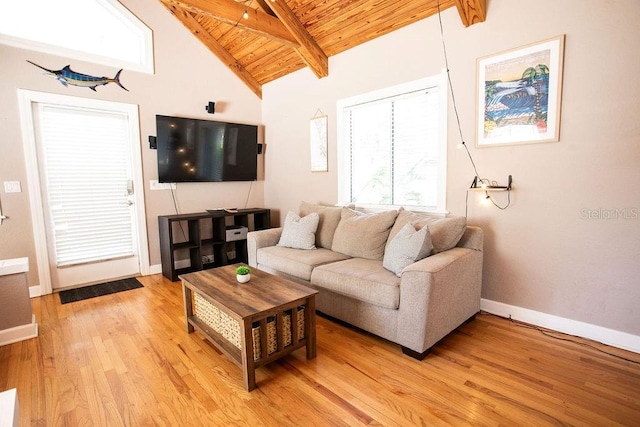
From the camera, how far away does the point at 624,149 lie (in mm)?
2084

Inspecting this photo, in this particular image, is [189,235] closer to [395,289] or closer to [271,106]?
[271,106]

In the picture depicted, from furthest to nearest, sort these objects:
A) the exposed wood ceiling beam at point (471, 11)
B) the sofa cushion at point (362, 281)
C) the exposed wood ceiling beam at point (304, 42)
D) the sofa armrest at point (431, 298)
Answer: the exposed wood ceiling beam at point (304, 42) → the exposed wood ceiling beam at point (471, 11) → the sofa cushion at point (362, 281) → the sofa armrest at point (431, 298)

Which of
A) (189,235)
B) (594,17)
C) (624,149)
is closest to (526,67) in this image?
(594,17)

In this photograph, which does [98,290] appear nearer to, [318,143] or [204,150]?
[204,150]

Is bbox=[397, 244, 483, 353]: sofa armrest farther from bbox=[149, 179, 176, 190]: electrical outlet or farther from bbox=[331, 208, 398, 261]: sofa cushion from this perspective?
bbox=[149, 179, 176, 190]: electrical outlet

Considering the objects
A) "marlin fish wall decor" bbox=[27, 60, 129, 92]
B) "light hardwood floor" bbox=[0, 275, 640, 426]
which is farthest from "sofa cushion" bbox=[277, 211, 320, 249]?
"marlin fish wall decor" bbox=[27, 60, 129, 92]

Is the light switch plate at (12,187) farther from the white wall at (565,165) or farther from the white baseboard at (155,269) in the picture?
the white wall at (565,165)

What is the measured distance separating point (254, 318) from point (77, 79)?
3346 mm

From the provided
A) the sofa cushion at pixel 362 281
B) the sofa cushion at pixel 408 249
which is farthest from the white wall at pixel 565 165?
the sofa cushion at pixel 362 281

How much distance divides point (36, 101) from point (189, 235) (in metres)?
2.05

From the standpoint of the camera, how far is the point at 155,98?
153 inches

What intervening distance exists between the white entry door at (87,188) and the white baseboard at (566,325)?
12.9ft

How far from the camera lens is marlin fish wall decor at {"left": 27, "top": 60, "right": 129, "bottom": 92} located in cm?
327

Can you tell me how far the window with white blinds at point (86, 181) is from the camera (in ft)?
11.1
